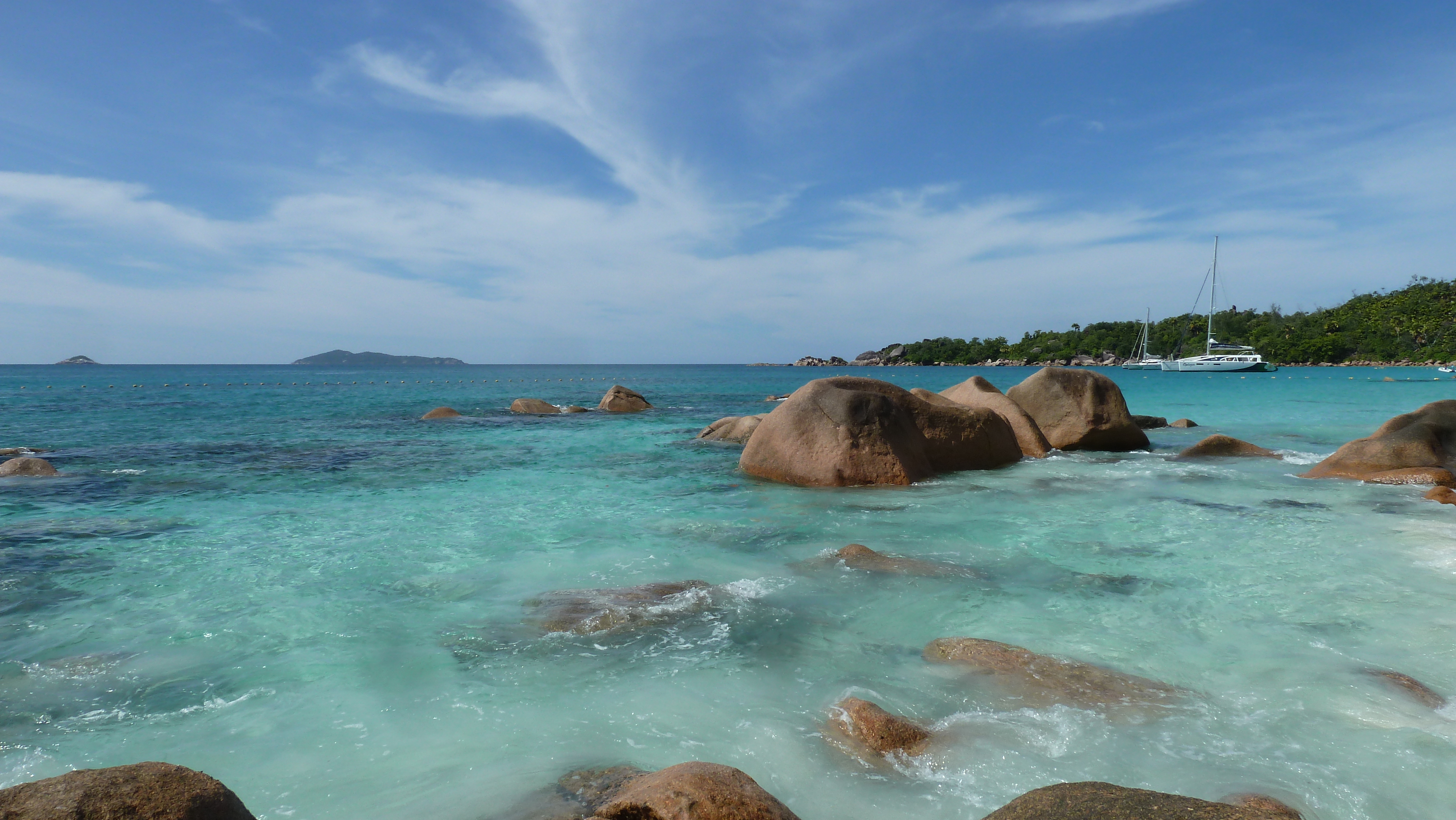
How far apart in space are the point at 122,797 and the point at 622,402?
2829cm

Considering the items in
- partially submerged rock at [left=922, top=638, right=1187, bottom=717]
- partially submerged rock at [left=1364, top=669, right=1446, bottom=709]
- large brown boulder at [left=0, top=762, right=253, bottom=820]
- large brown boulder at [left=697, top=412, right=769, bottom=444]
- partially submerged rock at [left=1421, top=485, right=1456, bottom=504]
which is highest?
large brown boulder at [left=0, top=762, right=253, bottom=820]

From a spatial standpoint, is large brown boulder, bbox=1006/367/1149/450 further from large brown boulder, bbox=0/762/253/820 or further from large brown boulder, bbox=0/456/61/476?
large brown boulder, bbox=0/456/61/476

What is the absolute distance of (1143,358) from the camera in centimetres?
10669

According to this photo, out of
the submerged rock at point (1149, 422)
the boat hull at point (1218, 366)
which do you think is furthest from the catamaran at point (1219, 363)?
the submerged rock at point (1149, 422)

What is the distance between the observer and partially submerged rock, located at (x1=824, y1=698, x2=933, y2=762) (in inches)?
150

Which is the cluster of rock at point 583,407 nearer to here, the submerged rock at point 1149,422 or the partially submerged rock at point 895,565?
the submerged rock at point 1149,422

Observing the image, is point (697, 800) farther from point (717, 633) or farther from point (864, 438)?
point (864, 438)

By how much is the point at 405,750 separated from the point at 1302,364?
138m

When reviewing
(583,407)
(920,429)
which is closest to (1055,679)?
(920,429)

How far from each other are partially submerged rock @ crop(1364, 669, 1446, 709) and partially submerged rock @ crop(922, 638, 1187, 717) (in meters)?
1.39

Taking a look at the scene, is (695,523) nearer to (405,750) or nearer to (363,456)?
(405,750)

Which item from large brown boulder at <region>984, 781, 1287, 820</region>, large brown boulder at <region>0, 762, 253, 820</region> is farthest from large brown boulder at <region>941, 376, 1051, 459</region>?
large brown boulder at <region>0, 762, 253, 820</region>

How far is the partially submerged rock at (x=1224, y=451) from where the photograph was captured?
1460 cm

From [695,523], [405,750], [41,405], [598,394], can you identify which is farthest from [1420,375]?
[41,405]
